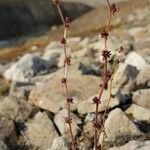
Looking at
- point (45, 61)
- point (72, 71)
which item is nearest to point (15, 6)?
point (45, 61)

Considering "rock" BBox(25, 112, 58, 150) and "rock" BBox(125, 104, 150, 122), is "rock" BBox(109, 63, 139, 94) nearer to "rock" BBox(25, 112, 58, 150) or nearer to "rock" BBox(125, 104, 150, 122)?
"rock" BBox(125, 104, 150, 122)

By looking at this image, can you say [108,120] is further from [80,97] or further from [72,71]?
[72,71]

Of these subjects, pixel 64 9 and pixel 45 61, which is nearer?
pixel 45 61

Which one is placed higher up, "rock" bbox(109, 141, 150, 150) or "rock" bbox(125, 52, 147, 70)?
"rock" bbox(125, 52, 147, 70)

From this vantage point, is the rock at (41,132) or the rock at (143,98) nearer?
the rock at (41,132)

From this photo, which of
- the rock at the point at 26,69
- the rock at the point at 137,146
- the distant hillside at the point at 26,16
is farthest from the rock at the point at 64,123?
the distant hillside at the point at 26,16

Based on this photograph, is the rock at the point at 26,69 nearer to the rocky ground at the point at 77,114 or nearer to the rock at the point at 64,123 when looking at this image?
the rocky ground at the point at 77,114

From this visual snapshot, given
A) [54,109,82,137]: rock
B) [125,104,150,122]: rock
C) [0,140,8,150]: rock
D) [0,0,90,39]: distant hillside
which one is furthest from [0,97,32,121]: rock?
[0,0,90,39]: distant hillside
